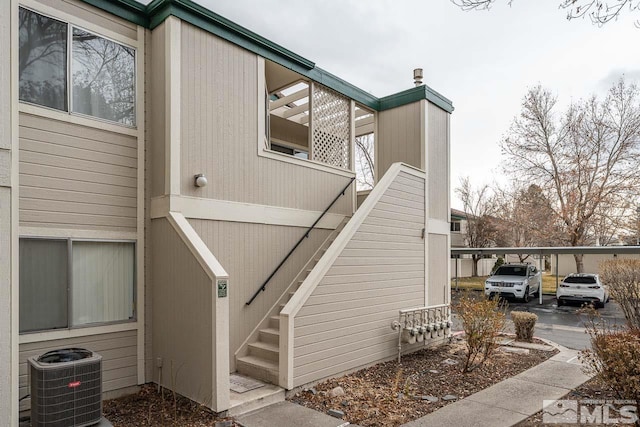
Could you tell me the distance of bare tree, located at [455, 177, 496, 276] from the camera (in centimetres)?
2642

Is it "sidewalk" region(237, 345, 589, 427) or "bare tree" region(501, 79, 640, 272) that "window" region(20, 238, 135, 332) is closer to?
"sidewalk" region(237, 345, 589, 427)

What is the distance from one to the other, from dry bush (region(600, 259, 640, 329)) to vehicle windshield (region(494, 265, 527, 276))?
21.8 feet

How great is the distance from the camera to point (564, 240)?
22.0 m

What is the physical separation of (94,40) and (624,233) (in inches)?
975

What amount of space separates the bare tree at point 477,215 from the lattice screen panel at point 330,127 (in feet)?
62.0

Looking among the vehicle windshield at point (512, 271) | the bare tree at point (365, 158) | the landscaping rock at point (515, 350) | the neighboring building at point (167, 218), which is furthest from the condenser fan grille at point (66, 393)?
the bare tree at point (365, 158)

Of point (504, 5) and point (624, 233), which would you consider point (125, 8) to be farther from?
point (624, 233)

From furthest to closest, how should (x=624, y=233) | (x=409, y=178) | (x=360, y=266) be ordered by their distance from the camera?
(x=624, y=233) → (x=409, y=178) → (x=360, y=266)

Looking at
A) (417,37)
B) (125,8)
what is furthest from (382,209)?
(125,8)

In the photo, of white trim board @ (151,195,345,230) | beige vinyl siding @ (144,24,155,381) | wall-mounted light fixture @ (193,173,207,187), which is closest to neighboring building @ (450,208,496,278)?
white trim board @ (151,195,345,230)

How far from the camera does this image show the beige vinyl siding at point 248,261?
5844 millimetres

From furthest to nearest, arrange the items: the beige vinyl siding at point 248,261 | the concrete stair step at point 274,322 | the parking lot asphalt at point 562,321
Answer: the parking lot asphalt at point 562,321 → the concrete stair step at point 274,322 → the beige vinyl siding at point 248,261

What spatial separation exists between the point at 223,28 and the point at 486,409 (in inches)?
253

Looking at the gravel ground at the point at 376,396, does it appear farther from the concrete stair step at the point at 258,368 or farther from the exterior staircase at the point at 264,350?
the exterior staircase at the point at 264,350
